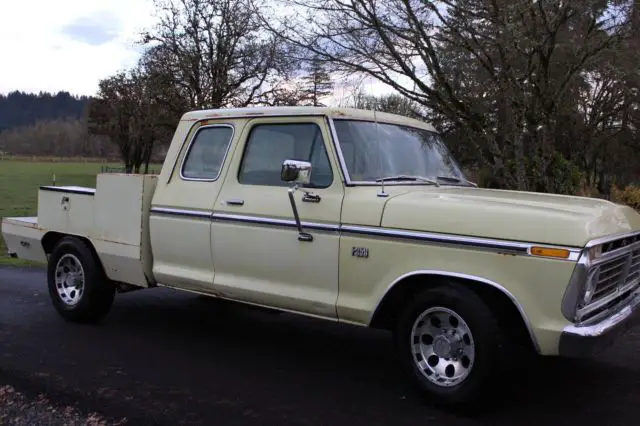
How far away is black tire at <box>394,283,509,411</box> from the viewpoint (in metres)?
4.07

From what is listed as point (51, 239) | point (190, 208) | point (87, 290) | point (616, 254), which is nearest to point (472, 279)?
point (616, 254)

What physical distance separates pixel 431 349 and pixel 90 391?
2436 mm

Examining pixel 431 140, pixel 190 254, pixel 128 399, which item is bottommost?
pixel 128 399

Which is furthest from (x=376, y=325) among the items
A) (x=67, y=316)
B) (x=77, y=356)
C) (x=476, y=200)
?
(x=67, y=316)

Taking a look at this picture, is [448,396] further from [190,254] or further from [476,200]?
[190,254]

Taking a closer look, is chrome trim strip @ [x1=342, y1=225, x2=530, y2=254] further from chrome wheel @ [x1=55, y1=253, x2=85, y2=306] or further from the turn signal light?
chrome wheel @ [x1=55, y1=253, x2=85, y2=306]

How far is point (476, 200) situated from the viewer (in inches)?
173

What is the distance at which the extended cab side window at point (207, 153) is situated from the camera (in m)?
5.68

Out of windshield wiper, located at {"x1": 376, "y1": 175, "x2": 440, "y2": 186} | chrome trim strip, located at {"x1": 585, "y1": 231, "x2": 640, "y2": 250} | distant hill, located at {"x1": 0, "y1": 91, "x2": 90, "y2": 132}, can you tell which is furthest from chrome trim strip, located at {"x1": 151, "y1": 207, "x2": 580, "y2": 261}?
distant hill, located at {"x1": 0, "y1": 91, "x2": 90, "y2": 132}

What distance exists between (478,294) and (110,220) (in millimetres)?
3640

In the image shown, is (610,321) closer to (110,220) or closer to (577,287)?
(577,287)

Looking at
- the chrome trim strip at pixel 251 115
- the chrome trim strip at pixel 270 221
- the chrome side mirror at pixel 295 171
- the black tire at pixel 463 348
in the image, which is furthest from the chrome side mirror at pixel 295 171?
the black tire at pixel 463 348

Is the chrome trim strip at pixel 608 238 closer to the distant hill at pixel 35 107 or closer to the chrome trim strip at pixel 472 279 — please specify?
the chrome trim strip at pixel 472 279

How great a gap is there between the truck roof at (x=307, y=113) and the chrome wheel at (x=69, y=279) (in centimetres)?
196
